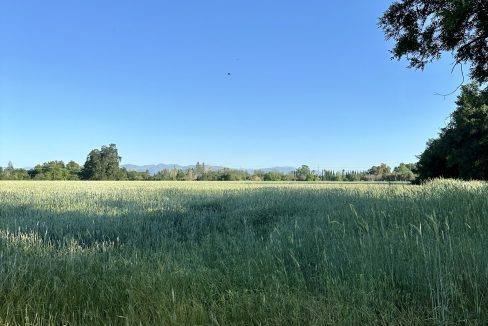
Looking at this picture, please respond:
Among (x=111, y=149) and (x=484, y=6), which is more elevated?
(x=111, y=149)

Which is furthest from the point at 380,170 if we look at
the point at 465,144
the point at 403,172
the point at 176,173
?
the point at 465,144

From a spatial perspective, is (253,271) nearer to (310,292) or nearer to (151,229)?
(310,292)

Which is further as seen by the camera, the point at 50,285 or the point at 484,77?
the point at 484,77

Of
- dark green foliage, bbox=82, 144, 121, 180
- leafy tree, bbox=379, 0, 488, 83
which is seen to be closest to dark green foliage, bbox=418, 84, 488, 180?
leafy tree, bbox=379, 0, 488, 83

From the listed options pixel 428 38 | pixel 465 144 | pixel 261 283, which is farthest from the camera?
pixel 465 144

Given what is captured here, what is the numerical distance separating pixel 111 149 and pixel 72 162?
10.9m

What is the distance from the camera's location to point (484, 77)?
8.63m

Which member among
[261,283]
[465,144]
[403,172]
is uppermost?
[465,144]

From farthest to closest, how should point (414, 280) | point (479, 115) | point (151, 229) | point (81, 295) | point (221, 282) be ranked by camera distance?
point (479, 115), point (151, 229), point (221, 282), point (81, 295), point (414, 280)

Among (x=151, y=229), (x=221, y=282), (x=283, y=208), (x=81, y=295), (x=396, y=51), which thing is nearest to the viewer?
(x=81, y=295)

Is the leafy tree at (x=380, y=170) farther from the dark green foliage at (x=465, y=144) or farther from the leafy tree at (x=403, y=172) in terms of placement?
the dark green foliage at (x=465, y=144)

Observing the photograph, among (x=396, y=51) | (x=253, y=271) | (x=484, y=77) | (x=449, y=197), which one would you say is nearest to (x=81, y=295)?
(x=253, y=271)

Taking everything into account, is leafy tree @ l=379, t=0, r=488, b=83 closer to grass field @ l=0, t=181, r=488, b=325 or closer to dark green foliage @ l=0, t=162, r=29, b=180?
grass field @ l=0, t=181, r=488, b=325

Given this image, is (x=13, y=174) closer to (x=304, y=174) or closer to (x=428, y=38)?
(x=304, y=174)
